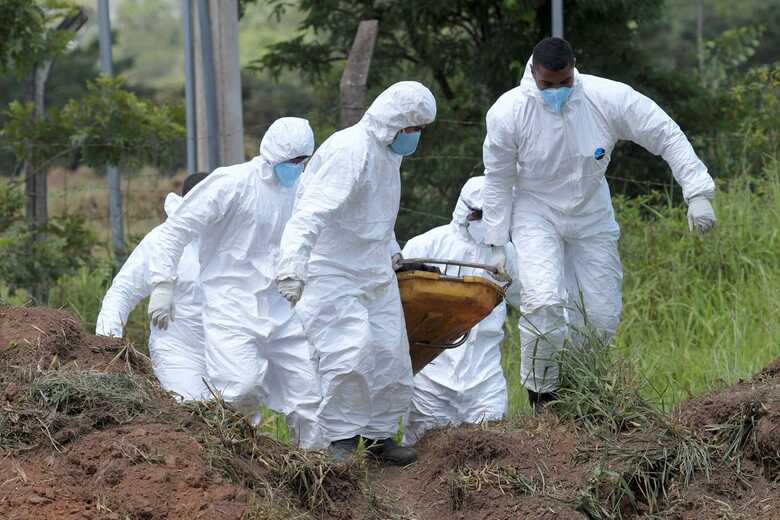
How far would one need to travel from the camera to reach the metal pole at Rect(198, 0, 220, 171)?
9.60 meters

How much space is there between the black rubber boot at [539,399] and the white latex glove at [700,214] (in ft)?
3.31

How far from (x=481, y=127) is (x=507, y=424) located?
184 inches

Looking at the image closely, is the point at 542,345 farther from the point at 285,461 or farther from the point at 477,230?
the point at 285,461

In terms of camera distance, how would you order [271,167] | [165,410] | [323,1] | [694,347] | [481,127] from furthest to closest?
[323,1] < [481,127] < [694,347] < [271,167] < [165,410]

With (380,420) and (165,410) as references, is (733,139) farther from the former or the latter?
(165,410)

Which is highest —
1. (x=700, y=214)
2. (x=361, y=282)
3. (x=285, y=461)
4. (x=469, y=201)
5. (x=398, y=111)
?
(x=398, y=111)

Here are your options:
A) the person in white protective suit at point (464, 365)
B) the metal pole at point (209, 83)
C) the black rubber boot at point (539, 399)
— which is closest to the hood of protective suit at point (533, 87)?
the person in white protective suit at point (464, 365)

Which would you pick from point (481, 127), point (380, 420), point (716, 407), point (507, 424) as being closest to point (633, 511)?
point (716, 407)

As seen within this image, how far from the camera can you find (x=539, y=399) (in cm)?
691

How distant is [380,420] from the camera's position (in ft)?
21.9

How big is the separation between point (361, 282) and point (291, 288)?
1.75 ft

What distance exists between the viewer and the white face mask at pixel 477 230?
7.47m

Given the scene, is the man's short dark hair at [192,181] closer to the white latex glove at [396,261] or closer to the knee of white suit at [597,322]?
the white latex glove at [396,261]

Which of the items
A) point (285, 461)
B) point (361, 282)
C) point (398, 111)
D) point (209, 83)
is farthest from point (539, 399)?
point (209, 83)
